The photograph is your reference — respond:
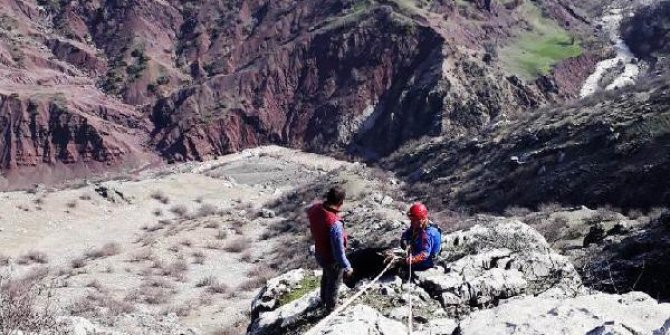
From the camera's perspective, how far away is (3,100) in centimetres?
5306

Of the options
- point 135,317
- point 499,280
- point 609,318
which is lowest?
point 135,317

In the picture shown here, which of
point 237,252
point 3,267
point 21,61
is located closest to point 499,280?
point 237,252

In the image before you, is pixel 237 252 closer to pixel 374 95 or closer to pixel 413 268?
pixel 413 268

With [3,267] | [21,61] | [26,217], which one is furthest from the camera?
[21,61]

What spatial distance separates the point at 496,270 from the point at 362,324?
2.37 metres

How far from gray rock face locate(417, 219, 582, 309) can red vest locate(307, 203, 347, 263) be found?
1349mm

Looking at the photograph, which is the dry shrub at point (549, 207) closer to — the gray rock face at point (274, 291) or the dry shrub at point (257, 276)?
the dry shrub at point (257, 276)

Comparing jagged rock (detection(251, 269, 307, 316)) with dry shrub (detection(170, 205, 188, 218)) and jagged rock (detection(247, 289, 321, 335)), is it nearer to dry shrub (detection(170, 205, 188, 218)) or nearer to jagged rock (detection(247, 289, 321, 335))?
jagged rock (detection(247, 289, 321, 335))

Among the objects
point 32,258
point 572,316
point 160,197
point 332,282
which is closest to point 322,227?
point 332,282

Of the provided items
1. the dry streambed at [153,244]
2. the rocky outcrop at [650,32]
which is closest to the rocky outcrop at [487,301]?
the dry streambed at [153,244]

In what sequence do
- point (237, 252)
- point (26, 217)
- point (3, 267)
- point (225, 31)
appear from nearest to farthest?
point (3, 267)
point (237, 252)
point (26, 217)
point (225, 31)

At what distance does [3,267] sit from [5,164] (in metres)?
32.6

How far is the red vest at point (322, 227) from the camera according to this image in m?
6.48

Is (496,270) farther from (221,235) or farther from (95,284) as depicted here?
(221,235)
